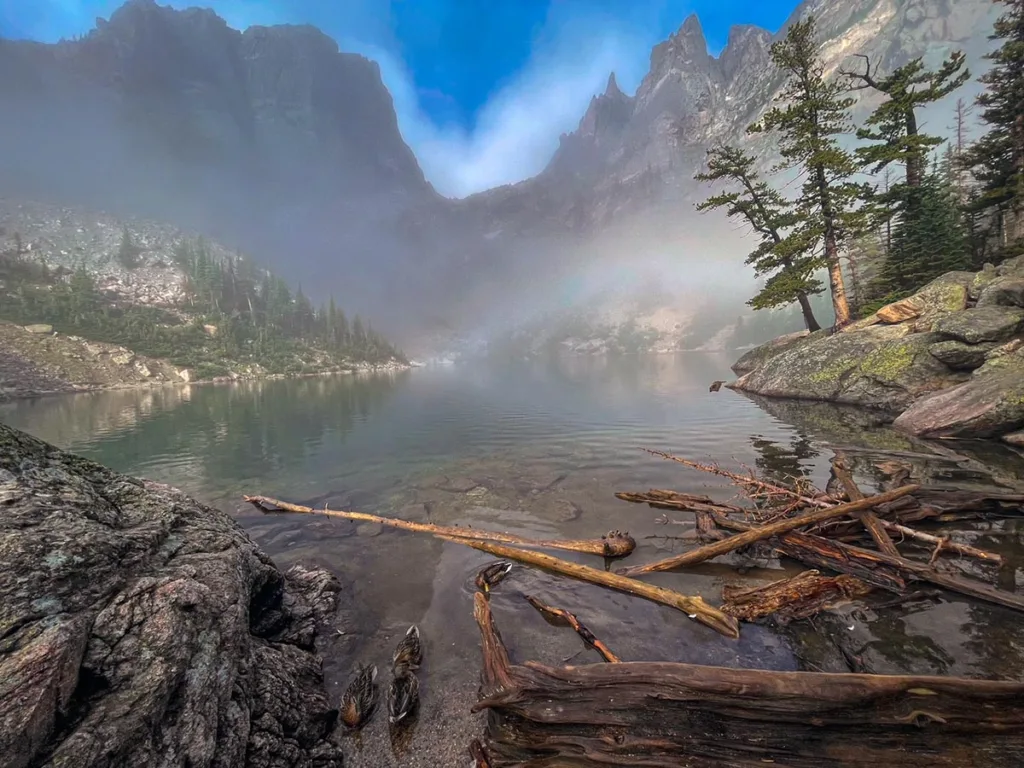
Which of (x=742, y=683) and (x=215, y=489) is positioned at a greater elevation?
(x=742, y=683)

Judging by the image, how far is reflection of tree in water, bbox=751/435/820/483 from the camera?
13.8 m

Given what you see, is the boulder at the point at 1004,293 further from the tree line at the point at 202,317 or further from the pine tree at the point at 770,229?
the tree line at the point at 202,317

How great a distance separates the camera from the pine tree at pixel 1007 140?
26.3 m

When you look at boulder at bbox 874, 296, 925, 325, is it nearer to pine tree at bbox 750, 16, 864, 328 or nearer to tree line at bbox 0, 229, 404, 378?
pine tree at bbox 750, 16, 864, 328

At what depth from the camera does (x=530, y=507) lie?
43.4ft

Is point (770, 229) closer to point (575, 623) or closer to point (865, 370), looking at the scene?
point (865, 370)

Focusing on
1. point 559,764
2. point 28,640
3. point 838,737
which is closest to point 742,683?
point 838,737

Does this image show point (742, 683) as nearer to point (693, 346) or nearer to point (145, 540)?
point (145, 540)

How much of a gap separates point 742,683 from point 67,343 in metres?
133

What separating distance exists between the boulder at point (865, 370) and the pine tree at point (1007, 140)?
12.6m

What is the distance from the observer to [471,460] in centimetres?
1972

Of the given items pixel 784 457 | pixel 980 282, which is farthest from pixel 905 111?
pixel 784 457

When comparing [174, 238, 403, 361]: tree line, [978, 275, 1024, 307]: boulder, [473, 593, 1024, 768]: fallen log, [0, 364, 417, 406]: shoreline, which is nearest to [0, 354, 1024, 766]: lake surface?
[473, 593, 1024, 768]: fallen log

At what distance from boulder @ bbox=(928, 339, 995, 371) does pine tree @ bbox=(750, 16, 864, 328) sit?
31.9 feet
